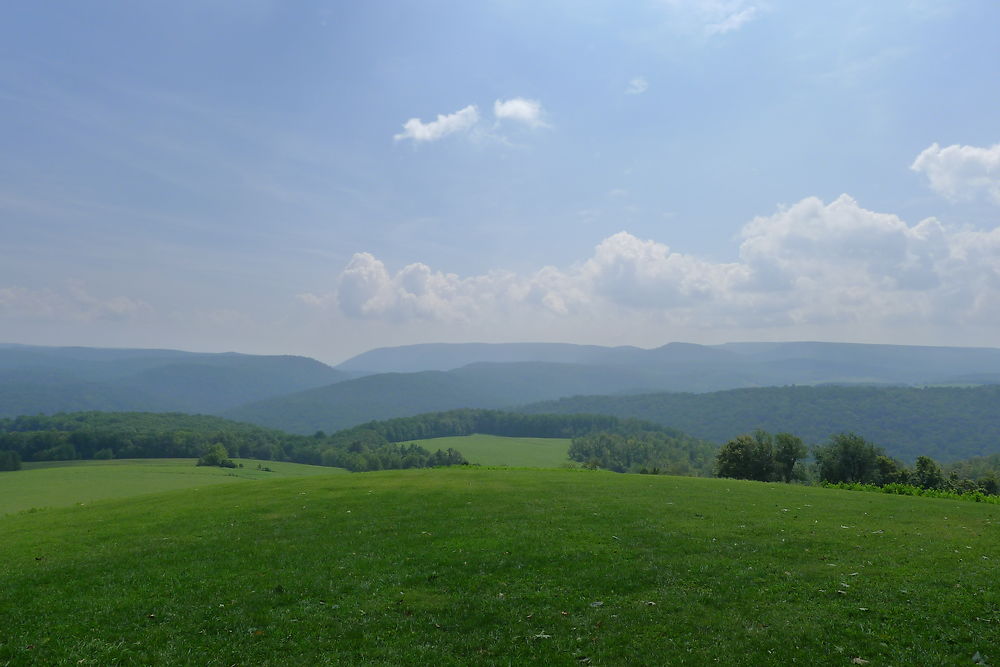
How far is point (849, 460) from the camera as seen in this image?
71.3m

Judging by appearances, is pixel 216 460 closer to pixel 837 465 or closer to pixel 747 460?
pixel 747 460

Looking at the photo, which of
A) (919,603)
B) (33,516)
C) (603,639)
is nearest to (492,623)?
(603,639)

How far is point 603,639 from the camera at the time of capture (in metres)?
12.9

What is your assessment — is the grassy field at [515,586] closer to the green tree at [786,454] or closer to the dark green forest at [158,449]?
the green tree at [786,454]

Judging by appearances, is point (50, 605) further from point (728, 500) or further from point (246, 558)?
point (728, 500)

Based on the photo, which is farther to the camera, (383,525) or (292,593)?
(383,525)

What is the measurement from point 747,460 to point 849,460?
509 inches

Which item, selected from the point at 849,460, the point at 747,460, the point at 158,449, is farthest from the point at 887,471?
the point at 158,449

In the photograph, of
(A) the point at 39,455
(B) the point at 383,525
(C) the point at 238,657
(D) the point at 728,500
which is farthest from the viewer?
(A) the point at 39,455

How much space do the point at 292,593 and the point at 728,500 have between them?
25.8 meters

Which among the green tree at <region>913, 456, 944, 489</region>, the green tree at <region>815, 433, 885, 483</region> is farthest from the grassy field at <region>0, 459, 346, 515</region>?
the green tree at <region>913, 456, 944, 489</region>

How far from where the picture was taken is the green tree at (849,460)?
70.2 m

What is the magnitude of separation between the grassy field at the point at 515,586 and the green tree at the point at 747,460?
49.2 metres

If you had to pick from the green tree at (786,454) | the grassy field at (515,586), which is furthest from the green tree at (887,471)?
the grassy field at (515,586)
